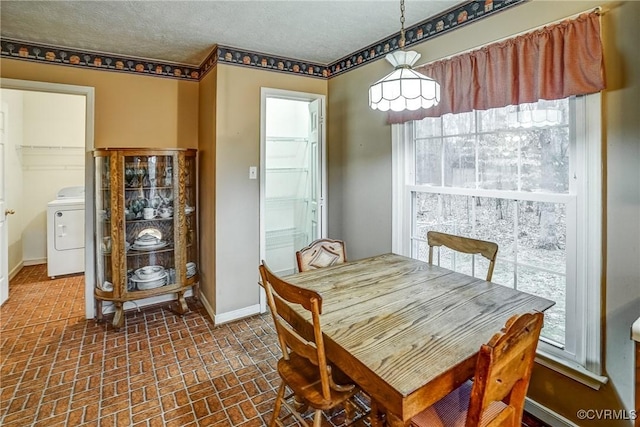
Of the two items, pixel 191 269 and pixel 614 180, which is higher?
pixel 614 180

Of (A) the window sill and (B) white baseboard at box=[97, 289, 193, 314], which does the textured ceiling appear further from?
(B) white baseboard at box=[97, 289, 193, 314]

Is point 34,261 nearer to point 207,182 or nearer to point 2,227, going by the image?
point 2,227

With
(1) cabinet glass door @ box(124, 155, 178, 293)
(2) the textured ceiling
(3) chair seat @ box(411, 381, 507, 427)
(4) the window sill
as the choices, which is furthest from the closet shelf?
(4) the window sill

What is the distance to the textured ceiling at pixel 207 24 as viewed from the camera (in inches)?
87.4

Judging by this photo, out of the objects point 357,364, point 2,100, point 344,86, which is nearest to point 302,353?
point 357,364

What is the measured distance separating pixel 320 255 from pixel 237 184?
1236 mm

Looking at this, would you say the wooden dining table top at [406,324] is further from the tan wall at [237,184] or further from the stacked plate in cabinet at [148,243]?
the stacked plate in cabinet at [148,243]

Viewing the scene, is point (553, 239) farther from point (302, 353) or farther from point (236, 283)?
point (236, 283)

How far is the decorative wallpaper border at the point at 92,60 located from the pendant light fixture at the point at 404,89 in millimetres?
2575

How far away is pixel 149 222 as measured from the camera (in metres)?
3.24

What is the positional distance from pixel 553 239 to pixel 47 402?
121 inches

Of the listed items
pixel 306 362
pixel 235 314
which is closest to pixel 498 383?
pixel 306 362

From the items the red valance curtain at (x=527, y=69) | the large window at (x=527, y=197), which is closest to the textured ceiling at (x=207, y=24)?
the red valance curtain at (x=527, y=69)

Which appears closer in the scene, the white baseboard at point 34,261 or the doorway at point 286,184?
the doorway at point 286,184
